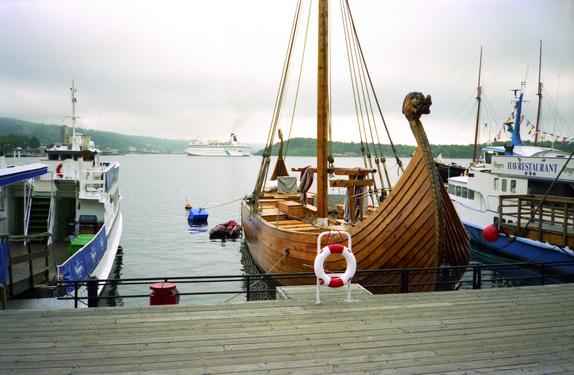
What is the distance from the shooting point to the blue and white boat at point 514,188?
2011 cm

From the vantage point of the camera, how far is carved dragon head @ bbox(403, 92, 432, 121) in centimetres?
1005

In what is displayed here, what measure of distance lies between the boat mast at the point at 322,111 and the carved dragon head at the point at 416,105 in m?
3.66

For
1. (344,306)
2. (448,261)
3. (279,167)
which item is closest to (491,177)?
(279,167)

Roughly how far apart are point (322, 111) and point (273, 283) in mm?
7078

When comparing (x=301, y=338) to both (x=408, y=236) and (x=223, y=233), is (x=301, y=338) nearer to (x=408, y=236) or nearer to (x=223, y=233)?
(x=408, y=236)

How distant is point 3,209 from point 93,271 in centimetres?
372

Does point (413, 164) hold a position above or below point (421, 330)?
above

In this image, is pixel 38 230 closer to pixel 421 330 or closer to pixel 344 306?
pixel 344 306

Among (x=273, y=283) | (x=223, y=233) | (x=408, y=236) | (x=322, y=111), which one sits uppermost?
(x=322, y=111)

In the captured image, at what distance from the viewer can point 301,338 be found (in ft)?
19.2

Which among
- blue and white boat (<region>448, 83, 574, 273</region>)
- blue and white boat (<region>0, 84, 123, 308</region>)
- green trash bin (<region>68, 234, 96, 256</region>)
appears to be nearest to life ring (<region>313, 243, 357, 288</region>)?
blue and white boat (<region>0, 84, 123, 308</region>)

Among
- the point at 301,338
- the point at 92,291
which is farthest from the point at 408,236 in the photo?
the point at 92,291

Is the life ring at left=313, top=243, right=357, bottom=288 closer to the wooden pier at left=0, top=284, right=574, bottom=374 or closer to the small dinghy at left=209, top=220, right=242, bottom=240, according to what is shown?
the wooden pier at left=0, top=284, right=574, bottom=374

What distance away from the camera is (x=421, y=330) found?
622cm
